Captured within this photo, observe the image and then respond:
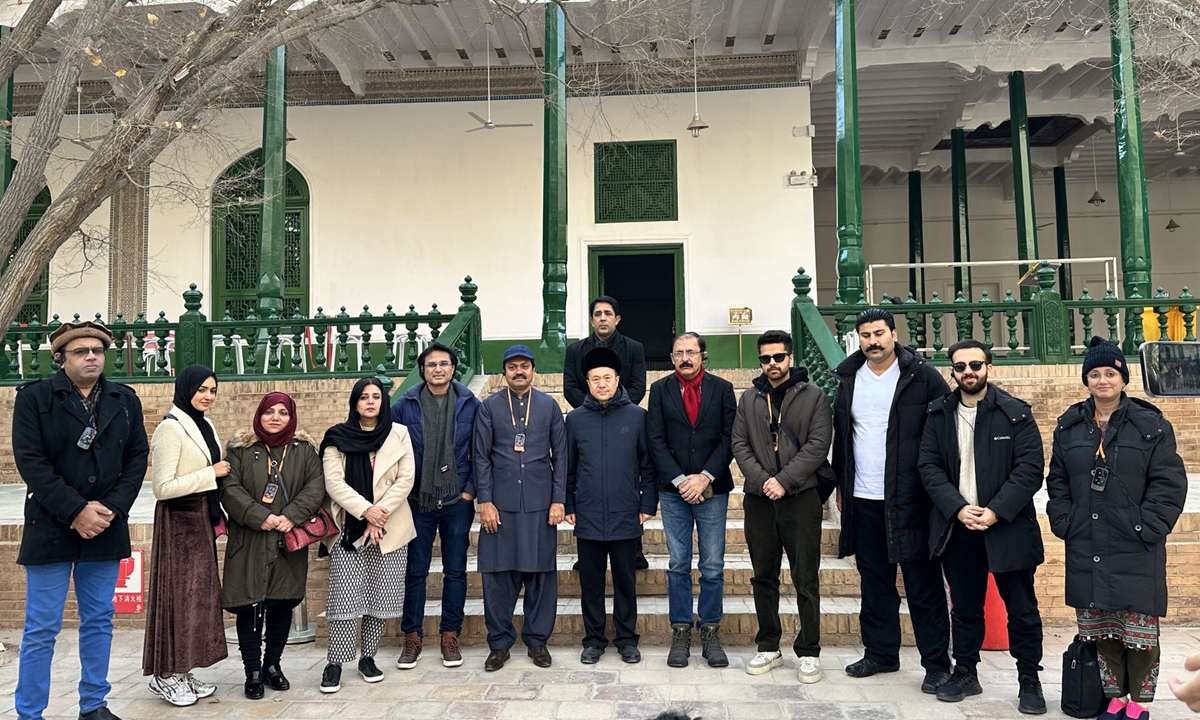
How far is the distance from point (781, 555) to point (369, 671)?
2.31 metres

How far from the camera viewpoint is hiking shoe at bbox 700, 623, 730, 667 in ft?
16.5

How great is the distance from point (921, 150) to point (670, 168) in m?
6.66

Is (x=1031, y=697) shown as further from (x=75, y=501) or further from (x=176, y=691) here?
(x=75, y=501)

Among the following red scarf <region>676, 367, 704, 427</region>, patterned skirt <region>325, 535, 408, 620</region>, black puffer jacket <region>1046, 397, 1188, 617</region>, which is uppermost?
red scarf <region>676, 367, 704, 427</region>

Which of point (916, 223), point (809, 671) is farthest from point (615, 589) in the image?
point (916, 223)

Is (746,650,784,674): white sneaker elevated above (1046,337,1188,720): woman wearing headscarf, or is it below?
below

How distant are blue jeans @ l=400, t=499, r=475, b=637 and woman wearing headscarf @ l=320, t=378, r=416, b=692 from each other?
17 centimetres

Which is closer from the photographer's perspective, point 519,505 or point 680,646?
point 680,646

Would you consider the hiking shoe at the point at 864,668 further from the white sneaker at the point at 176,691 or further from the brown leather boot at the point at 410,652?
the white sneaker at the point at 176,691

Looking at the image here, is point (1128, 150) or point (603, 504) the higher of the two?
point (1128, 150)

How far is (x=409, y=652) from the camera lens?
16.8 ft

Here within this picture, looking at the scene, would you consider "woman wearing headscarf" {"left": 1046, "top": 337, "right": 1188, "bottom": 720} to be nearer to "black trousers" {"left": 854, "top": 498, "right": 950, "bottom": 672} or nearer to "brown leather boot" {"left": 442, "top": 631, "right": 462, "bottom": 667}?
"black trousers" {"left": 854, "top": 498, "right": 950, "bottom": 672}

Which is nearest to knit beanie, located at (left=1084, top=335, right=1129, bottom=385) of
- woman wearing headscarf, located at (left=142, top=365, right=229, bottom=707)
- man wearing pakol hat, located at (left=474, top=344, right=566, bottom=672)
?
man wearing pakol hat, located at (left=474, top=344, right=566, bottom=672)

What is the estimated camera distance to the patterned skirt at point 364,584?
489cm
